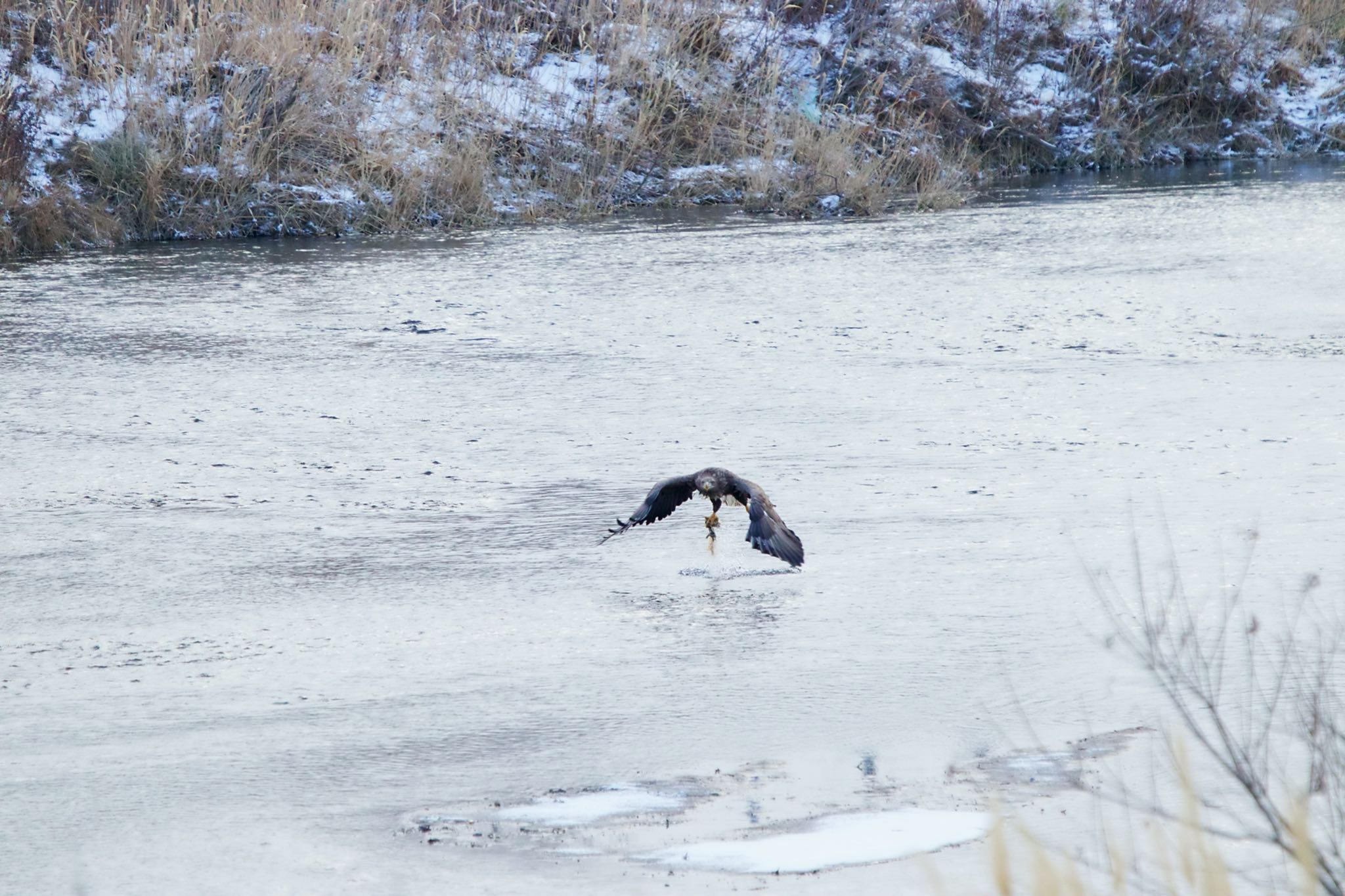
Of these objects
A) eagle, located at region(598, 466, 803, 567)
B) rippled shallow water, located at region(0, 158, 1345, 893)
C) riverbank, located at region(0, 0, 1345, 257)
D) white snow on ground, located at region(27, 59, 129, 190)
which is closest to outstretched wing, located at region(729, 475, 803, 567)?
eagle, located at region(598, 466, 803, 567)

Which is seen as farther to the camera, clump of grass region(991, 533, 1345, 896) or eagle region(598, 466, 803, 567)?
eagle region(598, 466, 803, 567)

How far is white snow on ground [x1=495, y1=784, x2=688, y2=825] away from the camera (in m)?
3.92

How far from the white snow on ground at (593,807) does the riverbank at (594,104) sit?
1149cm

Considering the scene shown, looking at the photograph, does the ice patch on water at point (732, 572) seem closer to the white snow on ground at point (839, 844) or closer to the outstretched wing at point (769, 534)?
the outstretched wing at point (769, 534)

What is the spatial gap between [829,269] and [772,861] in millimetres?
8982

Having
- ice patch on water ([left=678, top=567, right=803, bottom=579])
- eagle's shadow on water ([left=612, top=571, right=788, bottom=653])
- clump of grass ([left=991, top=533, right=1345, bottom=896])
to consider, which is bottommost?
eagle's shadow on water ([left=612, top=571, right=788, bottom=653])

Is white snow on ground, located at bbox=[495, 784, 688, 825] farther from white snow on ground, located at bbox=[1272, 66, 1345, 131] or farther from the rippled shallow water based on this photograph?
white snow on ground, located at bbox=[1272, 66, 1345, 131]

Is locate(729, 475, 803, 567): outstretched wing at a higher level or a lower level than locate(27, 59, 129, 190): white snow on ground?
lower

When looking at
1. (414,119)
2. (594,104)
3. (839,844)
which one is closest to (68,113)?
(414,119)

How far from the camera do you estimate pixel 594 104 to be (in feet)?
58.4

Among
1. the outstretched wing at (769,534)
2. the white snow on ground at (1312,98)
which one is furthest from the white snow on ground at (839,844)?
the white snow on ground at (1312,98)

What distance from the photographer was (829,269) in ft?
40.5

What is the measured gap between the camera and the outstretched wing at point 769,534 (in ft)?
17.8

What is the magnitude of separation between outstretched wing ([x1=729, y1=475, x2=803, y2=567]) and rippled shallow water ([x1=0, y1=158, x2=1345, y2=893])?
16 cm
